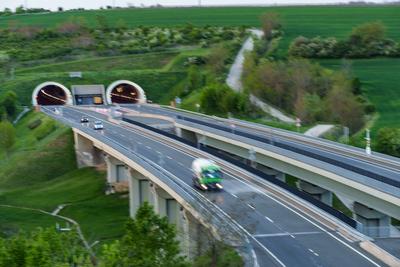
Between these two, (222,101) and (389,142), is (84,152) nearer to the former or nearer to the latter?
(222,101)

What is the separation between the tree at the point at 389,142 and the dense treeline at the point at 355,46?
179 feet

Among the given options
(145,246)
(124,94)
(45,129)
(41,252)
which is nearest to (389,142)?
(145,246)

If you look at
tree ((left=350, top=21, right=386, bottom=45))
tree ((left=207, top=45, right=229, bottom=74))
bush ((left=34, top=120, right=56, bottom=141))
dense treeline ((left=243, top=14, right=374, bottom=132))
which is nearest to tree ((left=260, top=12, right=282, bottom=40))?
tree ((left=207, top=45, right=229, bottom=74))

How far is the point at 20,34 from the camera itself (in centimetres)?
16375

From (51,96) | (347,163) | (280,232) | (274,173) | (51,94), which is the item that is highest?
(280,232)

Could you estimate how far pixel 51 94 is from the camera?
116250 mm

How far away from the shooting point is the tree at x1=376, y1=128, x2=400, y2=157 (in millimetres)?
59781

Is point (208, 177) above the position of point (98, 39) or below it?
above

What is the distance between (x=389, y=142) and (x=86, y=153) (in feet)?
112

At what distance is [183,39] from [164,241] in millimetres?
126443

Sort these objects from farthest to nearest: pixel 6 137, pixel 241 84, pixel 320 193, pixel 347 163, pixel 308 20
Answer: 1. pixel 308 20
2. pixel 241 84
3. pixel 6 137
4. pixel 320 193
5. pixel 347 163

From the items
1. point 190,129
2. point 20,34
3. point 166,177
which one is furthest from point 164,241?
point 20,34

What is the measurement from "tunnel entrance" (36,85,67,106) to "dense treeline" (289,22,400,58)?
38142 mm

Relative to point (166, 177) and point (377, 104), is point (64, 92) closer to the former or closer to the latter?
point (377, 104)
